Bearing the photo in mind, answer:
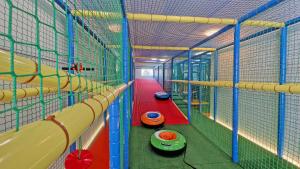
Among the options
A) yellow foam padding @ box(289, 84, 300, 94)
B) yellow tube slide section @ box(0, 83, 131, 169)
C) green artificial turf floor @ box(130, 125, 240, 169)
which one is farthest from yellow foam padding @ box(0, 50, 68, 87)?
green artificial turf floor @ box(130, 125, 240, 169)

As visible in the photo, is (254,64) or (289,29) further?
(254,64)

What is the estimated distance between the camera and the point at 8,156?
181 mm

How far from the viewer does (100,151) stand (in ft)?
8.31

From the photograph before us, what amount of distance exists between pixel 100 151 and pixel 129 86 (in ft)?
3.90

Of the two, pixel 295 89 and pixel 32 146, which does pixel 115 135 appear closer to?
pixel 32 146

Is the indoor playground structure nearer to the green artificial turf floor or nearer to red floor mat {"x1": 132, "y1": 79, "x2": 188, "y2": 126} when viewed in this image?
the green artificial turf floor

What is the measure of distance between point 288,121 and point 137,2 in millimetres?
2820

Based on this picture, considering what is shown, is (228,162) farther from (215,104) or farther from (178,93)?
(178,93)

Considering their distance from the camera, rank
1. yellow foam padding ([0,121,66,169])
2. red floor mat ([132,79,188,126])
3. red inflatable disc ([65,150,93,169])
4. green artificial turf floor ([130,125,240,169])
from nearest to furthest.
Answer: yellow foam padding ([0,121,66,169])
red inflatable disc ([65,150,93,169])
green artificial turf floor ([130,125,240,169])
red floor mat ([132,79,188,126])

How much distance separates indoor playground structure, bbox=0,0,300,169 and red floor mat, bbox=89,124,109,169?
19mm

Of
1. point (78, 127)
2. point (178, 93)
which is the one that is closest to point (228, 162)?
point (78, 127)

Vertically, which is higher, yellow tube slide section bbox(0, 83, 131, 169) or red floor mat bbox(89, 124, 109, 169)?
yellow tube slide section bbox(0, 83, 131, 169)

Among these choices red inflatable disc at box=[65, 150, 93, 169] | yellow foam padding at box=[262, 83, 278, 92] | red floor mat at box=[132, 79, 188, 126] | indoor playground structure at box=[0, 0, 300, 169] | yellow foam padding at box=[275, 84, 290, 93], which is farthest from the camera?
red floor mat at box=[132, 79, 188, 126]

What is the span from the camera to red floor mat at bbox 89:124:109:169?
2.09 m
